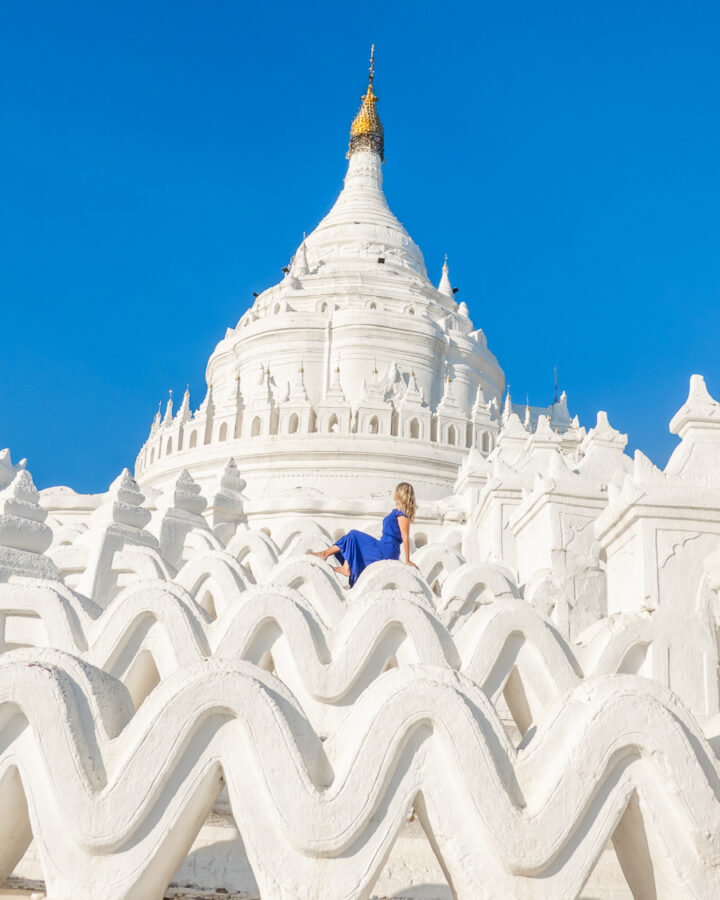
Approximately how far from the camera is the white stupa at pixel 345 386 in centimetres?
2712

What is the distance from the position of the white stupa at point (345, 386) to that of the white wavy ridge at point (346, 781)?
654 inches

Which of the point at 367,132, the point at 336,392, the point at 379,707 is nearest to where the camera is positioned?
the point at 379,707

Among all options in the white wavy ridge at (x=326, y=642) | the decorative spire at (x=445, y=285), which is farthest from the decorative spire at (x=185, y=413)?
the white wavy ridge at (x=326, y=642)

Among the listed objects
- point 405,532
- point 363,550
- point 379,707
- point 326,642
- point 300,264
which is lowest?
point 379,707

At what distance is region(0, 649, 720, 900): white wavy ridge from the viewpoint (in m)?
3.35

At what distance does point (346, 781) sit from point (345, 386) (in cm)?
3185

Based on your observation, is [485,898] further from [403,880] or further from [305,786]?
[403,880]

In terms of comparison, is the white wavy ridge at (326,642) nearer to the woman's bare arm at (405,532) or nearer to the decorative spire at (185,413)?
the woman's bare arm at (405,532)

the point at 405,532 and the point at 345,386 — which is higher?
the point at 345,386

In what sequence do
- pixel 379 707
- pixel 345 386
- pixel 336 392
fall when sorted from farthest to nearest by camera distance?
pixel 345 386
pixel 336 392
pixel 379 707

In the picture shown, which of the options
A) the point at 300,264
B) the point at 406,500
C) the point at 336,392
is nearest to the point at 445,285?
the point at 300,264

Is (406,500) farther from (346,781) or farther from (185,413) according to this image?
(185,413)

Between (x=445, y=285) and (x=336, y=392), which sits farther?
(x=445, y=285)

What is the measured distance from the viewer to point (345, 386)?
35062 mm
